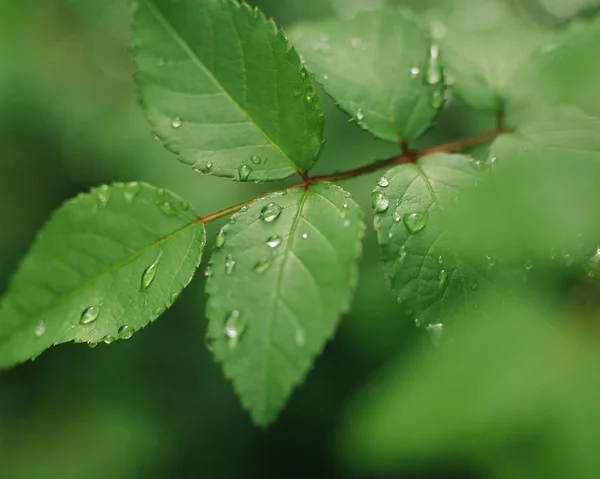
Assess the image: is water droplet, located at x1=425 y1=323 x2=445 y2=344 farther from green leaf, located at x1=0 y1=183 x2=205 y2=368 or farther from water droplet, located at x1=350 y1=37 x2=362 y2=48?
water droplet, located at x1=350 y1=37 x2=362 y2=48

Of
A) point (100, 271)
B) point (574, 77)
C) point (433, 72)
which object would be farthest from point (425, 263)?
point (100, 271)

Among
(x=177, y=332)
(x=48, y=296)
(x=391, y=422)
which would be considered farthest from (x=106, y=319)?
(x=177, y=332)

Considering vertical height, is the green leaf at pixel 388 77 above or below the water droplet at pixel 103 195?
below

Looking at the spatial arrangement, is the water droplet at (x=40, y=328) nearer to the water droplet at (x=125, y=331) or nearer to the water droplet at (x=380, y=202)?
the water droplet at (x=125, y=331)

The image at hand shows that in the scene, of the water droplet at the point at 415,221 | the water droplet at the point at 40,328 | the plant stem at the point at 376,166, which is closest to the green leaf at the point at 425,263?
the water droplet at the point at 415,221

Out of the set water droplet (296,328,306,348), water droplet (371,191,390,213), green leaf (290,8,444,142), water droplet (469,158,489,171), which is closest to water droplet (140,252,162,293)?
water droplet (296,328,306,348)

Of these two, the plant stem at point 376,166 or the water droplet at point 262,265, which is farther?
the plant stem at point 376,166
